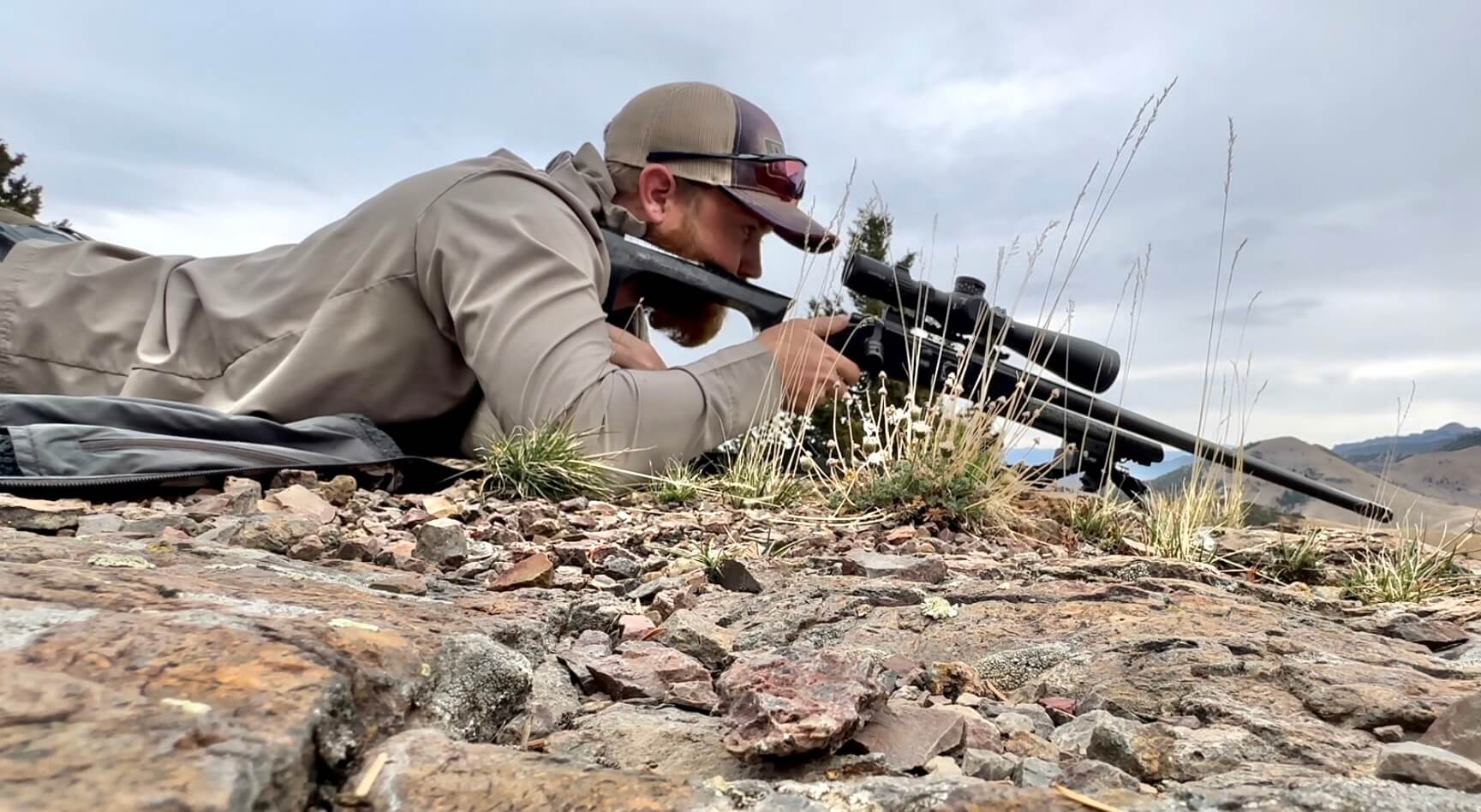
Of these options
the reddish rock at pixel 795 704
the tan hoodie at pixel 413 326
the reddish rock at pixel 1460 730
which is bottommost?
the reddish rock at pixel 795 704

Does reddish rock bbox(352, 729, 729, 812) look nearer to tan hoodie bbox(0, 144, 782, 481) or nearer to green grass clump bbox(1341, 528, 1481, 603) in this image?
green grass clump bbox(1341, 528, 1481, 603)

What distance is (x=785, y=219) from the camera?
3.98 m

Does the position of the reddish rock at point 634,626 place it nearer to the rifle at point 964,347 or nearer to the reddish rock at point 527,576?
the reddish rock at point 527,576

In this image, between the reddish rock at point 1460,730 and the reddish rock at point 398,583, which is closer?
the reddish rock at point 1460,730

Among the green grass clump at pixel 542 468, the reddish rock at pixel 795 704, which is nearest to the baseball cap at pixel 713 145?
the green grass clump at pixel 542 468

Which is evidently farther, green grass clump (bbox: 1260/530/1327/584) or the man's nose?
the man's nose

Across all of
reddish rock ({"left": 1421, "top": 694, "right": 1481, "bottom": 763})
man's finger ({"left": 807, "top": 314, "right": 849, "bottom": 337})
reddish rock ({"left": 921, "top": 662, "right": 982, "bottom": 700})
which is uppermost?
man's finger ({"left": 807, "top": 314, "right": 849, "bottom": 337})

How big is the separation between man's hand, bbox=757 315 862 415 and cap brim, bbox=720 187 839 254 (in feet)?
1.29

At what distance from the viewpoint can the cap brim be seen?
3912 millimetres

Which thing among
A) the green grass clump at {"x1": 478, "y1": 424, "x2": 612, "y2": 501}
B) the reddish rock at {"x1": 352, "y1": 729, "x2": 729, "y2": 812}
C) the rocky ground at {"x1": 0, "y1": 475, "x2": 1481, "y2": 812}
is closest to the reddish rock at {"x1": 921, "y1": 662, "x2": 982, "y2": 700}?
the rocky ground at {"x1": 0, "y1": 475, "x2": 1481, "y2": 812}

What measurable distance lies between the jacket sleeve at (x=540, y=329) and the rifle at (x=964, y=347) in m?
0.57

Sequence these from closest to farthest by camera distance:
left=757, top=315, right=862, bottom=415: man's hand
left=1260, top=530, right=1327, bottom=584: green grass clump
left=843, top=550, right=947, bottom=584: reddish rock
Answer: left=843, top=550, right=947, bottom=584: reddish rock
left=1260, top=530, right=1327, bottom=584: green grass clump
left=757, top=315, right=862, bottom=415: man's hand

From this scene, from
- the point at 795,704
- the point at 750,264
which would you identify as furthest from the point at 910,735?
the point at 750,264

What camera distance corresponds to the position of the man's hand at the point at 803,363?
3.54 meters
